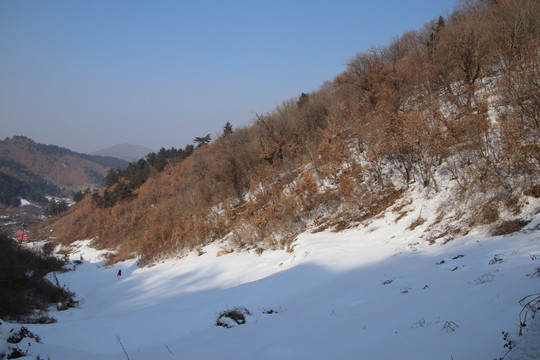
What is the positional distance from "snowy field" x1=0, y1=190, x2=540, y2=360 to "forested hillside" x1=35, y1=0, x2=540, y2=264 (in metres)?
2.48

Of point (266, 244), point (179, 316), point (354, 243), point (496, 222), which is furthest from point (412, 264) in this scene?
point (266, 244)

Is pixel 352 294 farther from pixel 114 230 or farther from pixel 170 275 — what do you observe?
pixel 114 230

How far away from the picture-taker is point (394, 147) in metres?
17.7

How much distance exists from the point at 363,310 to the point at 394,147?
45.1 ft

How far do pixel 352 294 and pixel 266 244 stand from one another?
14193 millimetres

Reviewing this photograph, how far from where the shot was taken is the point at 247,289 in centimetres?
1200

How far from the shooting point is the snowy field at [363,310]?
12.2 feet

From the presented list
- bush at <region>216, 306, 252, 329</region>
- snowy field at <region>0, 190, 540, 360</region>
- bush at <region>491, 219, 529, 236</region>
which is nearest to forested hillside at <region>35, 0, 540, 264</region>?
bush at <region>491, 219, 529, 236</region>

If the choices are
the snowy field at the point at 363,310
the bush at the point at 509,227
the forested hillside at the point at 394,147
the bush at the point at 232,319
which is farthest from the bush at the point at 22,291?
the bush at the point at 509,227

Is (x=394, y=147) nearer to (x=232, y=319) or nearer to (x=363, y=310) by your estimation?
(x=363, y=310)

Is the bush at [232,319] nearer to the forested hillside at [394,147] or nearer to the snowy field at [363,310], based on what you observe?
the snowy field at [363,310]

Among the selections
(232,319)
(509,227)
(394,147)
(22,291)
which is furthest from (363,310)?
(22,291)

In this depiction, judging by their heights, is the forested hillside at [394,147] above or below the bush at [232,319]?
above

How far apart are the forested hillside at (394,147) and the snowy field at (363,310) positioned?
248cm
